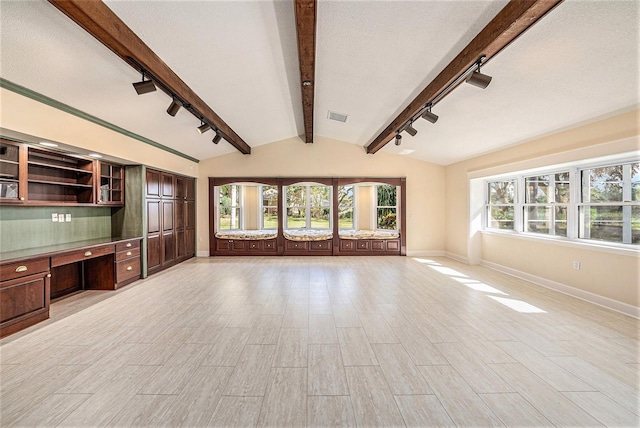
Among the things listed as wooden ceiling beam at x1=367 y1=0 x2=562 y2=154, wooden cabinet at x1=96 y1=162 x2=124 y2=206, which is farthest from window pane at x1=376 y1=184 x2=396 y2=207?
wooden cabinet at x1=96 y1=162 x2=124 y2=206

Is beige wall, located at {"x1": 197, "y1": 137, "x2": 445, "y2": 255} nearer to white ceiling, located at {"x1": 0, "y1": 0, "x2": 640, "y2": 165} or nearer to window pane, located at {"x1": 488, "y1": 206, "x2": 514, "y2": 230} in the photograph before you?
window pane, located at {"x1": 488, "y1": 206, "x2": 514, "y2": 230}

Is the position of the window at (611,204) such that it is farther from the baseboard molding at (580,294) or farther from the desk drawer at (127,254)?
the desk drawer at (127,254)

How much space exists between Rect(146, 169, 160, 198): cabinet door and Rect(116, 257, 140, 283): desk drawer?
127 centimetres

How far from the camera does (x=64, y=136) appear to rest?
355cm

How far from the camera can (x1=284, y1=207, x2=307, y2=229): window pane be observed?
8227 millimetres

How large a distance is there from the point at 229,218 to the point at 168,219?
2.13 metres

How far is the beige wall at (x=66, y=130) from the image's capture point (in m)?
2.94

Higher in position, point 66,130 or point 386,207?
point 66,130

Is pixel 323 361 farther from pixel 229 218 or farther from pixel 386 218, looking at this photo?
pixel 229 218

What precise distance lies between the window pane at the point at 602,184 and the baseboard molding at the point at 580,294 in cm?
135

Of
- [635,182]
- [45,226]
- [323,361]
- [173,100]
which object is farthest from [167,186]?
[635,182]

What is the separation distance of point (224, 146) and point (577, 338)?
279 inches

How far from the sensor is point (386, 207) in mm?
8109

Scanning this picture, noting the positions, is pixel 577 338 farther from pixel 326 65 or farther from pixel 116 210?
pixel 116 210
